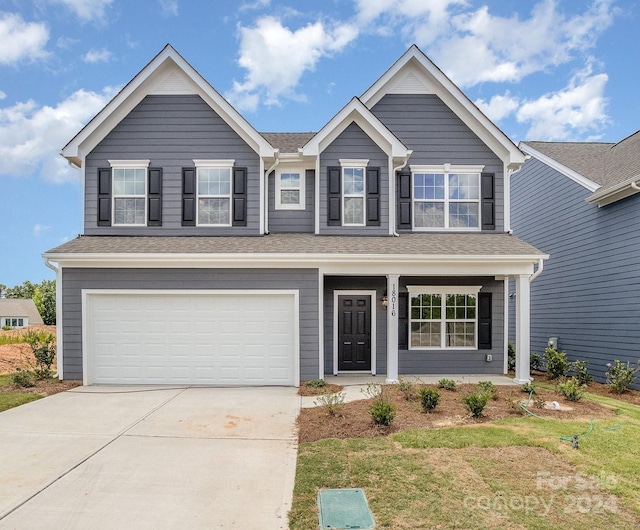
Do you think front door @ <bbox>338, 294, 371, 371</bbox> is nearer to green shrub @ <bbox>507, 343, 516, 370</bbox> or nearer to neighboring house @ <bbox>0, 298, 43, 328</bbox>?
green shrub @ <bbox>507, 343, 516, 370</bbox>

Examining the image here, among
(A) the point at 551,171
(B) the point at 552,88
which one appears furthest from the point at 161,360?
(B) the point at 552,88

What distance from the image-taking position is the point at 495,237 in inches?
477

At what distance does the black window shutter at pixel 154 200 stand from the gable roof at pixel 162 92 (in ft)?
6.01

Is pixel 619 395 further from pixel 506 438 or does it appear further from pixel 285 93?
pixel 285 93

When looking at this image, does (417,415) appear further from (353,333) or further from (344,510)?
(353,333)

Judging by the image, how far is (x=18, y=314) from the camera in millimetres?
49031

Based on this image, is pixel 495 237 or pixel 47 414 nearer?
pixel 47 414

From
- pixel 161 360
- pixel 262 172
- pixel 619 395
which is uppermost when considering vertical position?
pixel 262 172

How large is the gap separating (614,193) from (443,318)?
5322 mm

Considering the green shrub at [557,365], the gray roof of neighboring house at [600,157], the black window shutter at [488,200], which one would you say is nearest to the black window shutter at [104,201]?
the black window shutter at [488,200]

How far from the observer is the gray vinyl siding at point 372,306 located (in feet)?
39.8

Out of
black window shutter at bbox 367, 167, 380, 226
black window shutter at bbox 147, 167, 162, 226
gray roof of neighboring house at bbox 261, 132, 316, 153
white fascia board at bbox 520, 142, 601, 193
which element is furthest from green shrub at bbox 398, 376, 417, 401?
white fascia board at bbox 520, 142, 601, 193

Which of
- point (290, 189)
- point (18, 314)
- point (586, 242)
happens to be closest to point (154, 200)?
point (290, 189)

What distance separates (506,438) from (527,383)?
4.95 m
